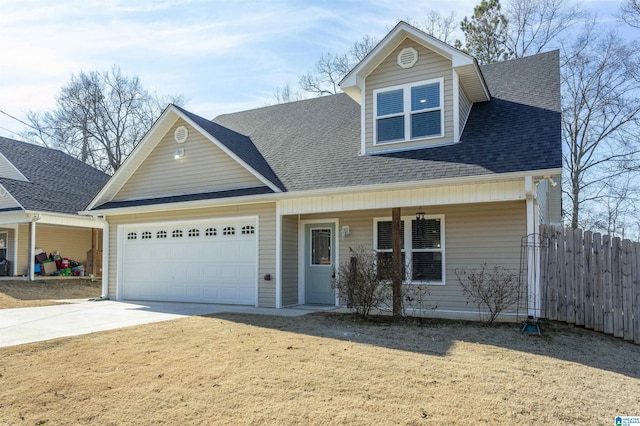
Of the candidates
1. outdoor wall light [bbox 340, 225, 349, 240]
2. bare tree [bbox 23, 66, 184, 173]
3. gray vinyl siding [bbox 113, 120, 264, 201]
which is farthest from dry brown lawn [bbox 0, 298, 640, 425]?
bare tree [bbox 23, 66, 184, 173]

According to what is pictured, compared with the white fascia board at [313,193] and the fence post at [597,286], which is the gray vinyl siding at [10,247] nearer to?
the white fascia board at [313,193]

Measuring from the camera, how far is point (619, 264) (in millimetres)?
8156

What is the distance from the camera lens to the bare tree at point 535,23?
74.0 ft

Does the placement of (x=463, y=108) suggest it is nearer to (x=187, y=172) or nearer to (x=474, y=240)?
(x=474, y=240)

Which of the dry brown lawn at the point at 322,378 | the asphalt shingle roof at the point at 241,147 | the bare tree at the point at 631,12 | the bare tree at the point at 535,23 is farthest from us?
the bare tree at the point at 535,23

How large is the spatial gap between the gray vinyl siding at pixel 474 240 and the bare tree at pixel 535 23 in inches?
635

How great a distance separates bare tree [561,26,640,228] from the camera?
20.5 meters

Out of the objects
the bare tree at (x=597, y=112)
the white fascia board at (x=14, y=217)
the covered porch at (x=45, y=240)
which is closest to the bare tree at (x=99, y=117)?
the covered porch at (x=45, y=240)

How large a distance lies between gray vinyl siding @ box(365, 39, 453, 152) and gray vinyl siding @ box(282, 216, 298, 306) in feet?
8.60

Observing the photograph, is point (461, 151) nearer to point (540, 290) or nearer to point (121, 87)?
point (540, 290)

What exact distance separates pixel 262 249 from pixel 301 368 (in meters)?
6.14

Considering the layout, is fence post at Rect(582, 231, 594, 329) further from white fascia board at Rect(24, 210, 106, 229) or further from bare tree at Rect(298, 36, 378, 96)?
bare tree at Rect(298, 36, 378, 96)

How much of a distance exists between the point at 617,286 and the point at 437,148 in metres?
4.33

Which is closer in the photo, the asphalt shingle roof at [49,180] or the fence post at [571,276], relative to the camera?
the fence post at [571,276]
